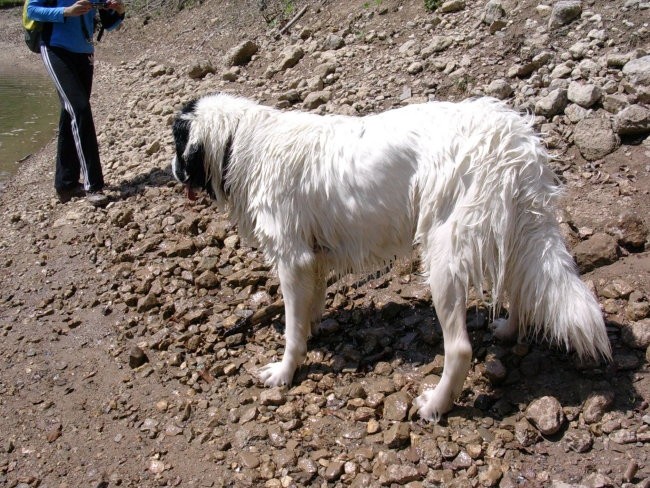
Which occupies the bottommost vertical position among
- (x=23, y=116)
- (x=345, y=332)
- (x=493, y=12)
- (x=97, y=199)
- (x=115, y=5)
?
(x=23, y=116)

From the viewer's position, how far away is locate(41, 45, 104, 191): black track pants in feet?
22.4

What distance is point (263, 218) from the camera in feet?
13.0

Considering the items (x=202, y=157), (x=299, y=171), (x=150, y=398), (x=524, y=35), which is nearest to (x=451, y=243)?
(x=299, y=171)

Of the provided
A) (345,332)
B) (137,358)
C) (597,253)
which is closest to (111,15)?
(137,358)

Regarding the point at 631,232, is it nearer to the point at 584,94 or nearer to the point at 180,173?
the point at 584,94

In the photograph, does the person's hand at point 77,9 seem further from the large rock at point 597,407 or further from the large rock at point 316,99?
the large rock at point 597,407

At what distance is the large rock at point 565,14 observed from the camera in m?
6.46

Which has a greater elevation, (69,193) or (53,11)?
(53,11)

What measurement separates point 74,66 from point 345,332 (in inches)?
188

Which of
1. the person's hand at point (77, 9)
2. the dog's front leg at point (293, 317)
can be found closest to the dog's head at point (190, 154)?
the dog's front leg at point (293, 317)

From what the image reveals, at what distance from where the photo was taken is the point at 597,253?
4066mm

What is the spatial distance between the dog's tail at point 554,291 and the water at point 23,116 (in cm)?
882

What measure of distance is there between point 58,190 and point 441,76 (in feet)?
16.1

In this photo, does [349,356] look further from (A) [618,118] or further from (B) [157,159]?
(B) [157,159]
